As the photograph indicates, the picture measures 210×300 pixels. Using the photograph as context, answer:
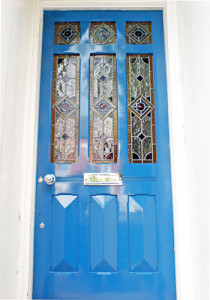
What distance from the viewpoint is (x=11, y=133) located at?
1532 millimetres

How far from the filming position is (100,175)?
176 centimetres

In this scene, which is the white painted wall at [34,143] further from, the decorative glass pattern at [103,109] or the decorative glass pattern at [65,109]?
the decorative glass pattern at [103,109]

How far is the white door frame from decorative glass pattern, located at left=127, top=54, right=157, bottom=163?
130mm

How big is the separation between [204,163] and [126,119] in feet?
2.12

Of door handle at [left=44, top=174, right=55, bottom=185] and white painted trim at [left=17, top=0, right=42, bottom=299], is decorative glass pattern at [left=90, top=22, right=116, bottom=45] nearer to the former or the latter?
white painted trim at [left=17, top=0, right=42, bottom=299]

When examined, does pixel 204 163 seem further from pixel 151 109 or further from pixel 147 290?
pixel 147 290

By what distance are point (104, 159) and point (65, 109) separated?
0.45 meters

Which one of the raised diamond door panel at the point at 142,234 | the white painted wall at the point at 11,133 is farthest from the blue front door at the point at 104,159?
the white painted wall at the point at 11,133

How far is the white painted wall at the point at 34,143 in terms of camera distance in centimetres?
140

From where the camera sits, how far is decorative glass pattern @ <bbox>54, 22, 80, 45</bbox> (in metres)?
1.97

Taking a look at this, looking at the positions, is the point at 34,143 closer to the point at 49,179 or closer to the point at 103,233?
the point at 49,179

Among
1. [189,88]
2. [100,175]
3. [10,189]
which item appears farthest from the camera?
[100,175]

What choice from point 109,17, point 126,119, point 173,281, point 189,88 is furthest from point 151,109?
point 173,281

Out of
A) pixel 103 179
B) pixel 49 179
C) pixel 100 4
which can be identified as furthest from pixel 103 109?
pixel 100 4
